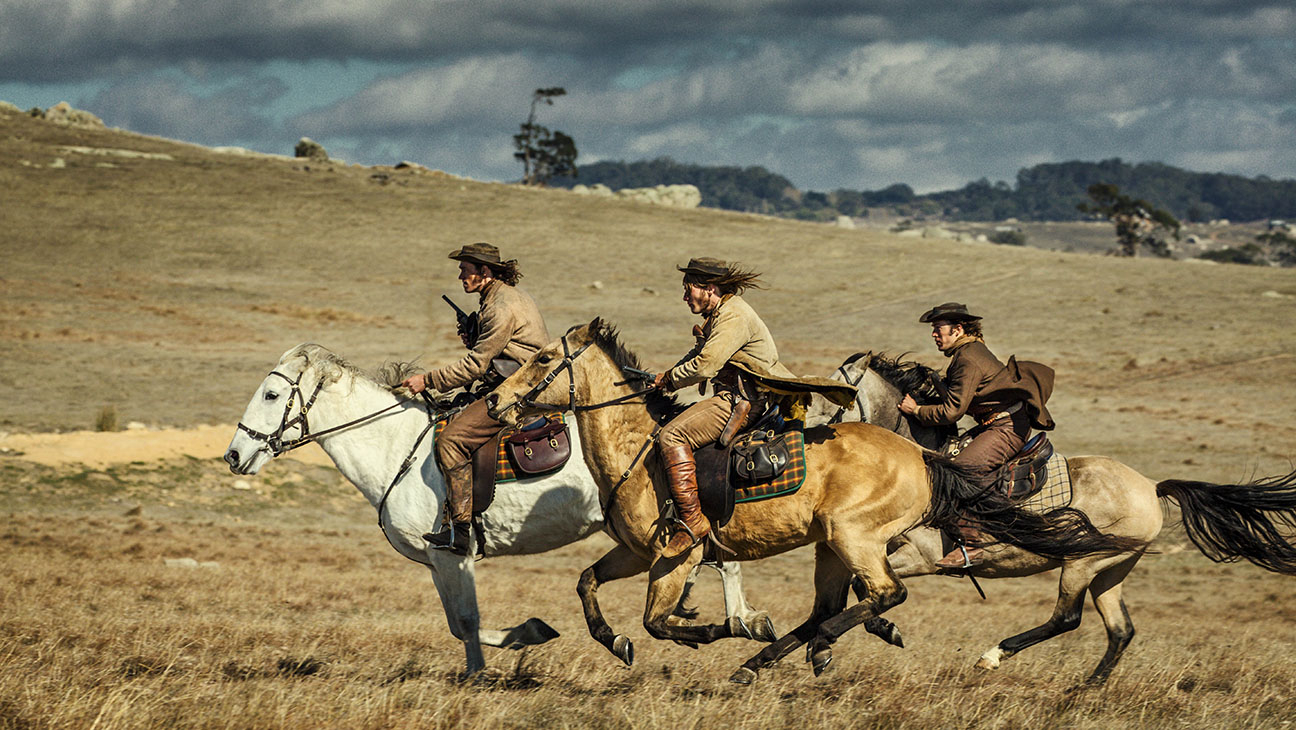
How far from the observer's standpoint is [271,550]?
15.7 metres

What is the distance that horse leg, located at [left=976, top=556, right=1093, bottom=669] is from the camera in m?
8.64

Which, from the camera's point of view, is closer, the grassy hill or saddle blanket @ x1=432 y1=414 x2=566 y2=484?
saddle blanket @ x1=432 y1=414 x2=566 y2=484

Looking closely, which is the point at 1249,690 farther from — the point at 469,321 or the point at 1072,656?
the point at 469,321

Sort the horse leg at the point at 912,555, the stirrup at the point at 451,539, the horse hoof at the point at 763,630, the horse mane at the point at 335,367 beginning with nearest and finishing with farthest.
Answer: the horse hoof at the point at 763,630 → the stirrup at the point at 451,539 → the horse leg at the point at 912,555 → the horse mane at the point at 335,367

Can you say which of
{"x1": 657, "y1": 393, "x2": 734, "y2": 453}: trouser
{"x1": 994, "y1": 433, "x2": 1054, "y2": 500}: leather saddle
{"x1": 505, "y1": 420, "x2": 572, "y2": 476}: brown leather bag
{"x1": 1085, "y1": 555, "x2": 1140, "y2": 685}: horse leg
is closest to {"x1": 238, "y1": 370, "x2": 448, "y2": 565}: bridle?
{"x1": 505, "y1": 420, "x2": 572, "y2": 476}: brown leather bag

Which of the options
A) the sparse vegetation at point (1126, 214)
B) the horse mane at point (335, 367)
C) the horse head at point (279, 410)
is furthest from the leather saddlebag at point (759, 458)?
the sparse vegetation at point (1126, 214)

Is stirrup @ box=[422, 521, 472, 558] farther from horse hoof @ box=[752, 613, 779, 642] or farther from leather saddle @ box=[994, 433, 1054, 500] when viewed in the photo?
leather saddle @ box=[994, 433, 1054, 500]

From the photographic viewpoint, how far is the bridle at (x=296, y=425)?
29.1 ft

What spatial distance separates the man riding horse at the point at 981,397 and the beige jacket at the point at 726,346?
5.59 ft

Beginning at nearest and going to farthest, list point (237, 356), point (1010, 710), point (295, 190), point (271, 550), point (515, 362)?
point (1010, 710) < point (515, 362) < point (271, 550) < point (237, 356) < point (295, 190)

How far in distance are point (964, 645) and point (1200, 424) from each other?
62.5 ft

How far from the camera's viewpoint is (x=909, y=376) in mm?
10141

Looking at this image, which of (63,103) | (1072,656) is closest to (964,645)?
Result: (1072,656)

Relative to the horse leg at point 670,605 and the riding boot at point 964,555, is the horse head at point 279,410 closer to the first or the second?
the horse leg at point 670,605
